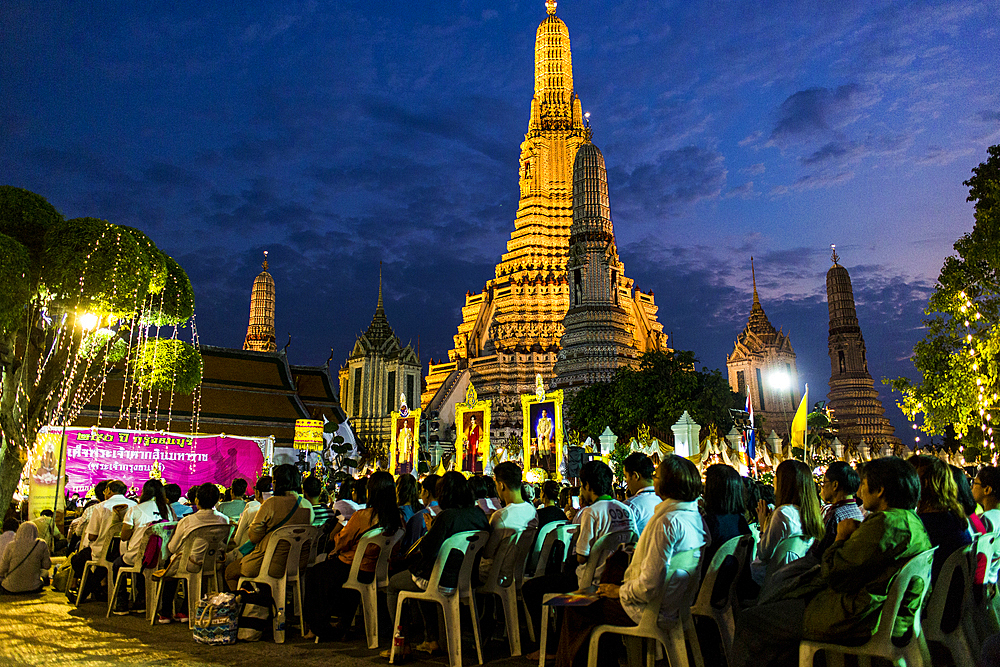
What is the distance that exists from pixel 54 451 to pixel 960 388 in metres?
20.5

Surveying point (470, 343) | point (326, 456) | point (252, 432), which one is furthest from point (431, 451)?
point (470, 343)

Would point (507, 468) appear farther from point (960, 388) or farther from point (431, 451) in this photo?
point (431, 451)

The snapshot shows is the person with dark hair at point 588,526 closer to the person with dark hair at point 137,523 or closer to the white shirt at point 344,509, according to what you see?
the white shirt at point 344,509

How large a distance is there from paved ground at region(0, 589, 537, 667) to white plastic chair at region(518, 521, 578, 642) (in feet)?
1.10

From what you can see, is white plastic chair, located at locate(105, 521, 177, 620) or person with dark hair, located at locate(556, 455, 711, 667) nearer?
person with dark hair, located at locate(556, 455, 711, 667)

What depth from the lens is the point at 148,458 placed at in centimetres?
1983

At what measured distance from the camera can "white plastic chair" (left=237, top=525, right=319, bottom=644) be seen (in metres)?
5.71

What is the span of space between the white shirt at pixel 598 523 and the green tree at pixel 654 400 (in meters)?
25.5

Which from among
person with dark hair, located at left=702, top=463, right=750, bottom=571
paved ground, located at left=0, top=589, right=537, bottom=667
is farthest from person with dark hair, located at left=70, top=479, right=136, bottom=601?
person with dark hair, located at left=702, top=463, right=750, bottom=571

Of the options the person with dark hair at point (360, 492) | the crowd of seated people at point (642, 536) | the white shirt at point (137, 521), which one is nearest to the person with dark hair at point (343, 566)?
the crowd of seated people at point (642, 536)

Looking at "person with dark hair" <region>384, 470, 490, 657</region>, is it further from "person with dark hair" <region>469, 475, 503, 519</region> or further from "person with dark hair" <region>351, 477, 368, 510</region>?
"person with dark hair" <region>351, 477, 368, 510</region>

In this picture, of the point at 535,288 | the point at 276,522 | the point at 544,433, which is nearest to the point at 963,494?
the point at 276,522

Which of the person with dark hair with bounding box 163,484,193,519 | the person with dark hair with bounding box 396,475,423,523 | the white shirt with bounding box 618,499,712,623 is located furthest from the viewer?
the person with dark hair with bounding box 163,484,193,519

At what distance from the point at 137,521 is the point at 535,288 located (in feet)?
133
